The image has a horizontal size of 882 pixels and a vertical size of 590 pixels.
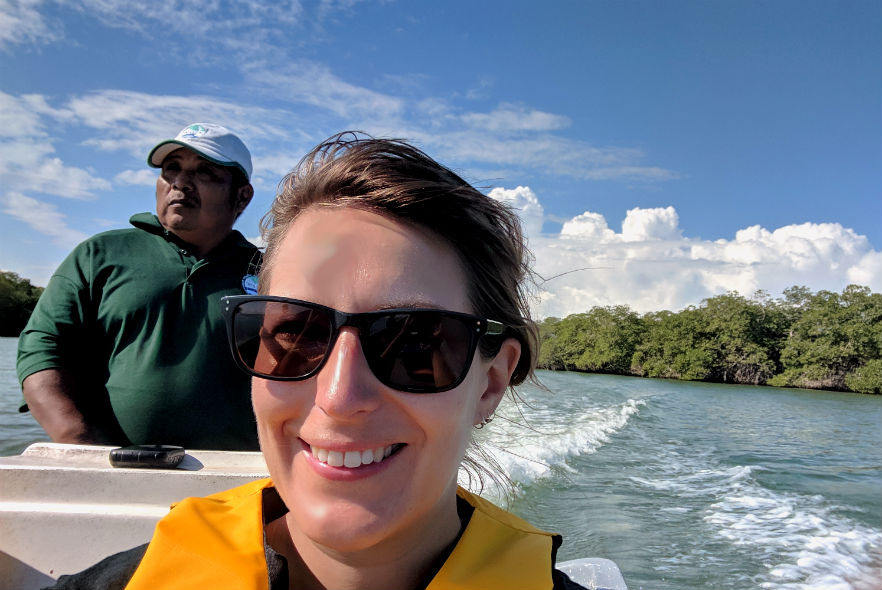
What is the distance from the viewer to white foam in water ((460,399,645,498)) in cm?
693

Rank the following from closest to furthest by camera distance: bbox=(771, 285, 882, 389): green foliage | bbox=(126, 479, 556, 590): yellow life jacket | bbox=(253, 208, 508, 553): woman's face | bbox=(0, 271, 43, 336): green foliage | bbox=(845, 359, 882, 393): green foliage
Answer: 1. bbox=(253, 208, 508, 553): woman's face
2. bbox=(126, 479, 556, 590): yellow life jacket
3. bbox=(845, 359, 882, 393): green foliage
4. bbox=(771, 285, 882, 389): green foliage
5. bbox=(0, 271, 43, 336): green foliage

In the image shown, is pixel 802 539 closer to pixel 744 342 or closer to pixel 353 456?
Result: pixel 353 456

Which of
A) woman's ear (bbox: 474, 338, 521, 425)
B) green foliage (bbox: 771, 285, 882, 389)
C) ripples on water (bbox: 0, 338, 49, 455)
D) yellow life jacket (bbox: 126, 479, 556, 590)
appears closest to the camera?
yellow life jacket (bbox: 126, 479, 556, 590)

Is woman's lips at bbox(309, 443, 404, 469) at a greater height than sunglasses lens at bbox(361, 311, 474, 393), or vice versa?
sunglasses lens at bbox(361, 311, 474, 393)

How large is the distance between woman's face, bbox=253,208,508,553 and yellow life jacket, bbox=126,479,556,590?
0.13 metres

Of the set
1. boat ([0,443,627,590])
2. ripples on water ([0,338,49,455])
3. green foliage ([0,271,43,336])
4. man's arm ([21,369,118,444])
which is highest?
man's arm ([21,369,118,444])

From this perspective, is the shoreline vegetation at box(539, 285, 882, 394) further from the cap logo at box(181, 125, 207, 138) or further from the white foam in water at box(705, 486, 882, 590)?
the cap logo at box(181, 125, 207, 138)

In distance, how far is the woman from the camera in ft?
3.18

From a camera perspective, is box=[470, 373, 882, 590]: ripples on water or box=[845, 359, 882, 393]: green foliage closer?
box=[470, 373, 882, 590]: ripples on water

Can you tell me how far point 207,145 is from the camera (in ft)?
8.70

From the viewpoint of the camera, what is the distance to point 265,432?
41.3 inches

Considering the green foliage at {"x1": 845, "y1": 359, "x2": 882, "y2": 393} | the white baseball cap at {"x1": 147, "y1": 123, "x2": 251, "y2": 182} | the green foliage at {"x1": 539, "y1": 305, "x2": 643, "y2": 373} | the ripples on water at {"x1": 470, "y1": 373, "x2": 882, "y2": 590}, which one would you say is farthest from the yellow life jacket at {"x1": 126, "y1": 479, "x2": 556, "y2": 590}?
the green foliage at {"x1": 539, "y1": 305, "x2": 643, "y2": 373}

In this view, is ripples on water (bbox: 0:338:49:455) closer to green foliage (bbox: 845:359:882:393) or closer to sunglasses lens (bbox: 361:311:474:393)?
sunglasses lens (bbox: 361:311:474:393)

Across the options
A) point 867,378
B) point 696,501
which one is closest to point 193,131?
point 696,501
